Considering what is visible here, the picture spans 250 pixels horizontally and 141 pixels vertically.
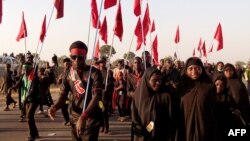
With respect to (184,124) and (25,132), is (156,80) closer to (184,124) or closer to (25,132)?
(184,124)

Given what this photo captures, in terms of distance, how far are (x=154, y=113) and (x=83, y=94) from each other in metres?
0.87

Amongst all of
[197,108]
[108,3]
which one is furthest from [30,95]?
[197,108]

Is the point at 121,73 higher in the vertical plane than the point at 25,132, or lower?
higher

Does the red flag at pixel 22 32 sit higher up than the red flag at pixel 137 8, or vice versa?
the red flag at pixel 137 8

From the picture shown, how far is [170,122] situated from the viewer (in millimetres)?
4867

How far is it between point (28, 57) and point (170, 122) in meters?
6.10

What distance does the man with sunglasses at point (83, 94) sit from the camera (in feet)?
16.0

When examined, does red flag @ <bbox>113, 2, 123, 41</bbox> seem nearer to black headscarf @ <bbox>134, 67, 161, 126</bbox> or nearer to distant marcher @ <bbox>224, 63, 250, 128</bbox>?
distant marcher @ <bbox>224, 63, 250, 128</bbox>

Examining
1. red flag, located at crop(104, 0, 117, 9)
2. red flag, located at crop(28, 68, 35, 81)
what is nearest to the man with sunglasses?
red flag, located at crop(104, 0, 117, 9)

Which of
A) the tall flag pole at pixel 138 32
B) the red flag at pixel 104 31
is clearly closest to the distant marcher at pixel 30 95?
the red flag at pixel 104 31

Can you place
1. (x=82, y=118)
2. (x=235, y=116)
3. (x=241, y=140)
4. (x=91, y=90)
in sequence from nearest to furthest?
1. (x=82, y=118)
2. (x=91, y=90)
3. (x=235, y=116)
4. (x=241, y=140)

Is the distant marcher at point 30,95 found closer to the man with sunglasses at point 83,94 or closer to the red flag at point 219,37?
the man with sunglasses at point 83,94

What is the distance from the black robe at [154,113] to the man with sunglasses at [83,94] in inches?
19.2

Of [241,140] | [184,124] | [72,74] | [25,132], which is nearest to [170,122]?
[184,124]
